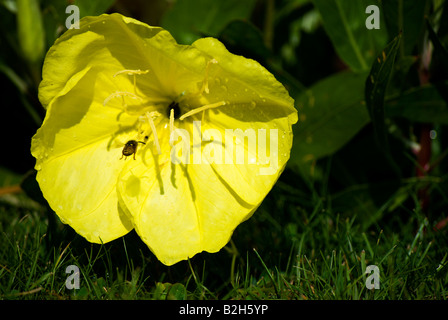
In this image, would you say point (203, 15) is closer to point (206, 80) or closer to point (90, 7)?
point (90, 7)

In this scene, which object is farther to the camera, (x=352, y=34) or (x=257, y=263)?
(x=352, y=34)

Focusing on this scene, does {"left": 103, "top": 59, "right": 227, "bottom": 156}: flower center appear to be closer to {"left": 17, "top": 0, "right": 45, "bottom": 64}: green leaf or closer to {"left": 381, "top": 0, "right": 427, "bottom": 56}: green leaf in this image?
{"left": 17, "top": 0, "right": 45, "bottom": 64}: green leaf

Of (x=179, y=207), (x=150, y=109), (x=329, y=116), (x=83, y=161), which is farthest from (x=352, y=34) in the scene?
(x=83, y=161)

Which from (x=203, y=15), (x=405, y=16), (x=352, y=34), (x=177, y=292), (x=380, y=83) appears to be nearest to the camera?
(x=177, y=292)

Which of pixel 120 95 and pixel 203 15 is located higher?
pixel 203 15

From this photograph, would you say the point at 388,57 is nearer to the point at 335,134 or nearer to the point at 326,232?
the point at 335,134

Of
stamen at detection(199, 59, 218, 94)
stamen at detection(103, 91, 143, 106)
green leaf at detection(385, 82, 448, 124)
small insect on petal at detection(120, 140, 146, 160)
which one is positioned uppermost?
stamen at detection(199, 59, 218, 94)

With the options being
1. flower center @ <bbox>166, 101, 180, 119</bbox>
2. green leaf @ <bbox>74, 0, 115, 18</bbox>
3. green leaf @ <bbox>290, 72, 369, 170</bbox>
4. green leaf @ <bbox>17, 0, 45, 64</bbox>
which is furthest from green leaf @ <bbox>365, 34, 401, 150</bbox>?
green leaf @ <bbox>17, 0, 45, 64</bbox>
